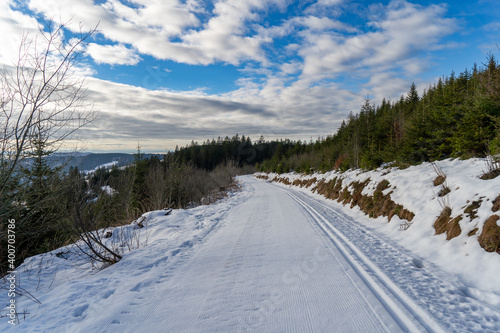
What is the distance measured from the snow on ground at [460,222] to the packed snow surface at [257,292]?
0.30 meters

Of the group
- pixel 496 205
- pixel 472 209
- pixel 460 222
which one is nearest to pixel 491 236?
pixel 496 205

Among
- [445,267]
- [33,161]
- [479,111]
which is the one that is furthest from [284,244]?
[479,111]

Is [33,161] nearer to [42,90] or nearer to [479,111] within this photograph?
[42,90]

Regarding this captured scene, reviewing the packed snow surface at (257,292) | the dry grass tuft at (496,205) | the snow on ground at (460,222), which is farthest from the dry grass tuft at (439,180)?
the packed snow surface at (257,292)

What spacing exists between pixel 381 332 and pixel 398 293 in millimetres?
1090

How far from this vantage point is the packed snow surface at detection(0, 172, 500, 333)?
2850 mm

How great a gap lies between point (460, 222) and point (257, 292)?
507 centimetres

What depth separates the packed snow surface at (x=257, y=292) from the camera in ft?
9.35

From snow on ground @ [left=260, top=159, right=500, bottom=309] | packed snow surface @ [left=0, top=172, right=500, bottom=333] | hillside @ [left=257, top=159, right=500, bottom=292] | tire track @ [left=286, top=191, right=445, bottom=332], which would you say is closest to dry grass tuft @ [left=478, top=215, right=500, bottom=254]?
hillside @ [left=257, top=159, right=500, bottom=292]

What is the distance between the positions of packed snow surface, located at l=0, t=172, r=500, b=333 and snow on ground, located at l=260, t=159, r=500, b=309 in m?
0.30

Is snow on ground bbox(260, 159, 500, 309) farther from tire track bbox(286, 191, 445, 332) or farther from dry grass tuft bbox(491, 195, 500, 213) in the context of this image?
tire track bbox(286, 191, 445, 332)

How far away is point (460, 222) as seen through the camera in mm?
5301

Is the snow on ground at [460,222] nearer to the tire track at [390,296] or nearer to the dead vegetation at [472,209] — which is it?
the dead vegetation at [472,209]

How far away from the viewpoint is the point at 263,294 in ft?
11.4
